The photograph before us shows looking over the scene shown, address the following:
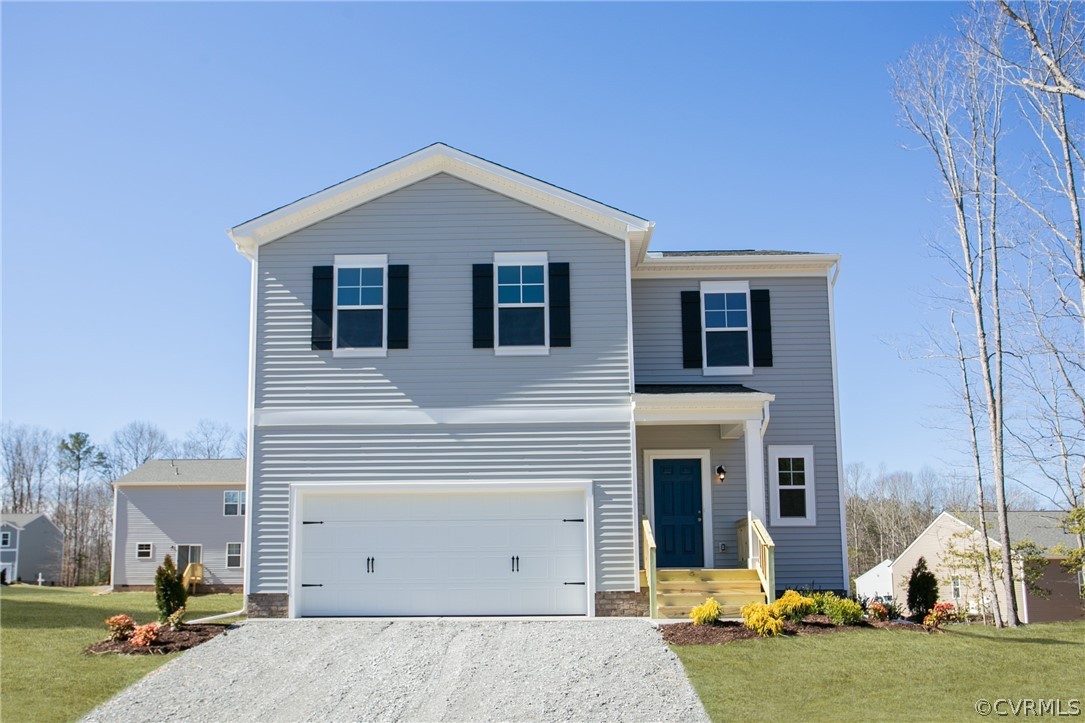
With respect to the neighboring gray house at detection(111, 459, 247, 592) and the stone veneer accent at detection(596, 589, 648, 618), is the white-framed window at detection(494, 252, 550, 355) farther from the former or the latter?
the neighboring gray house at detection(111, 459, 247, 592)

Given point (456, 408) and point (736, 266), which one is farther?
point (736, 266)

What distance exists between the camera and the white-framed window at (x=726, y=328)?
18000 mm

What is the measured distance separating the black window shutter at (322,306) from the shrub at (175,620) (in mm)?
4526

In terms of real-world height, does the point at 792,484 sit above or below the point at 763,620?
above

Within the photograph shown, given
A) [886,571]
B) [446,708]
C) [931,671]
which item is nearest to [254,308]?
[446,708]

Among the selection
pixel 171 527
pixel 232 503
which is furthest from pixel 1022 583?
pixel 171 527

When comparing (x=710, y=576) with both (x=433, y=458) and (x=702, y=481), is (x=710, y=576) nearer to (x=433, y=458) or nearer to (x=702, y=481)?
(x=702, y=481)

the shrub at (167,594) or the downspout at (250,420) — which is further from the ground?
the downspout at (250,420)

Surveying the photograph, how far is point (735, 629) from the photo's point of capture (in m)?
13.6

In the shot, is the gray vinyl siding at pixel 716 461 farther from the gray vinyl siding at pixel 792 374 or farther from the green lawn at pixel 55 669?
the green lawn at pixel 55 669

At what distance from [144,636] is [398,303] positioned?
6.21 meters

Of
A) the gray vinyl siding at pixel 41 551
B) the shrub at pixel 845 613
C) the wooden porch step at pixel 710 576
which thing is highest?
the wooden porch step at pixel 710 576

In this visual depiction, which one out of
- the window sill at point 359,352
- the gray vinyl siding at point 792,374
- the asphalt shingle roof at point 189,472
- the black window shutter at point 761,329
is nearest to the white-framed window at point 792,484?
the gray vinyl siding at point 792,374

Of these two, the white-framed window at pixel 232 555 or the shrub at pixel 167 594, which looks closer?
the shrub at pixel 167 594
